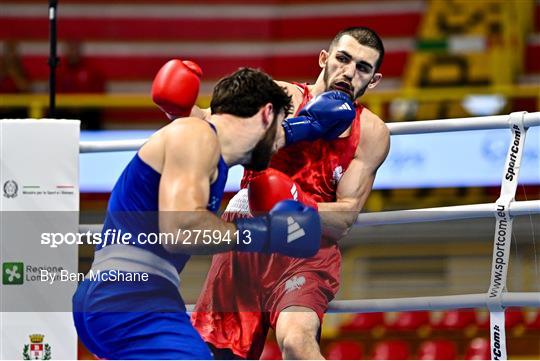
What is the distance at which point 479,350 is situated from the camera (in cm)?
638

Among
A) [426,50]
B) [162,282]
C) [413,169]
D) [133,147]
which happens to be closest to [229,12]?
[426,50]

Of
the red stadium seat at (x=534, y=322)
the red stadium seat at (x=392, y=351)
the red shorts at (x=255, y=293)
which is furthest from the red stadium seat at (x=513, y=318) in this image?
the red shorts at (x=255, y=293)

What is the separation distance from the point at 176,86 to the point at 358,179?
683 millimetres

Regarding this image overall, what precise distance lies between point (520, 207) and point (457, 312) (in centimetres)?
358

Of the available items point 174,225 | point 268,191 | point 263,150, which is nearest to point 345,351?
point 268,191

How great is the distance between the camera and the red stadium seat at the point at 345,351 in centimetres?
688

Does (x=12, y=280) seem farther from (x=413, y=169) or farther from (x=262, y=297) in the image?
(x=413, y=169)

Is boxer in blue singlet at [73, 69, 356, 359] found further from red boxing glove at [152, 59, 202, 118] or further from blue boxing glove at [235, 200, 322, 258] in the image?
red boxing glove at [152, 59, 202, 118]

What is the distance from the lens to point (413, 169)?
7.69 meters

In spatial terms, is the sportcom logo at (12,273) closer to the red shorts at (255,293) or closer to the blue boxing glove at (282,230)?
the red shorts at (255,293)

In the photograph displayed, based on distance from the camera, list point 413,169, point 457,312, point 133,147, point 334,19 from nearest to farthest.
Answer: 1. point 133,147
2. point 457,312
3. point 413,169
4. point 334,19

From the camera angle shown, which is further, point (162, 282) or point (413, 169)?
point (413, 169)

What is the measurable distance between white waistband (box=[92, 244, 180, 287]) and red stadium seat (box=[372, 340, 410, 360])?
3.71 metres

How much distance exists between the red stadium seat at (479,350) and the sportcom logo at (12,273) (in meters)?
3.02
